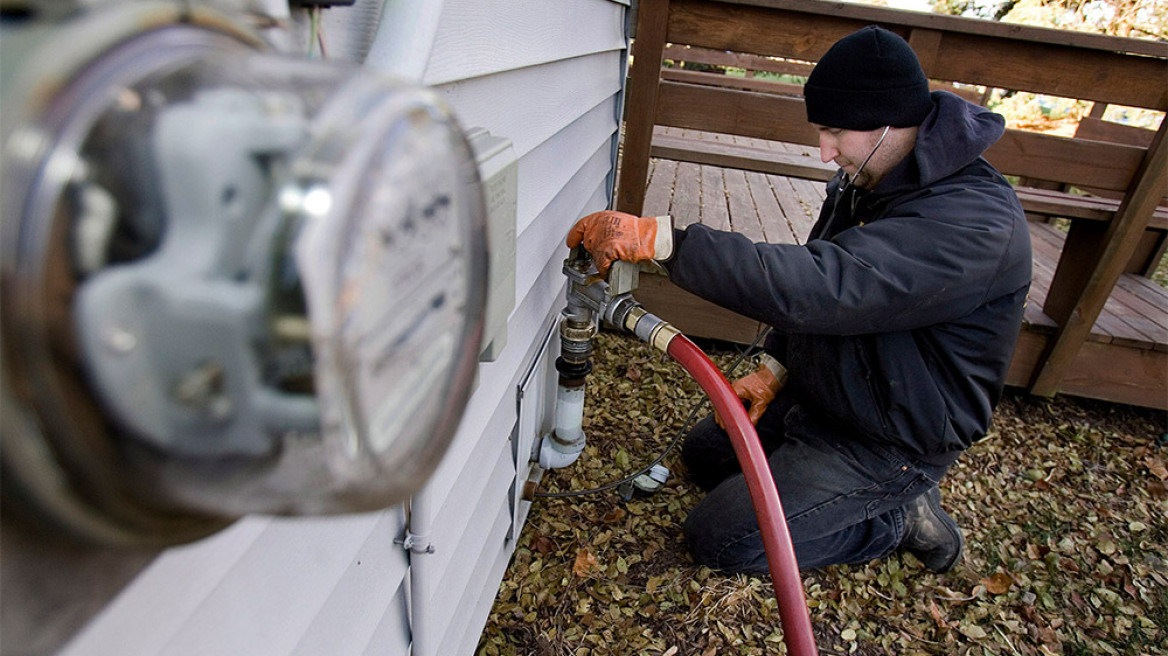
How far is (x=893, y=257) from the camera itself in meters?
1.78

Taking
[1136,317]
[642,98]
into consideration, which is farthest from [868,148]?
[1136,317]

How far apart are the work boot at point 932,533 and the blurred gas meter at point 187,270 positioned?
2.57m

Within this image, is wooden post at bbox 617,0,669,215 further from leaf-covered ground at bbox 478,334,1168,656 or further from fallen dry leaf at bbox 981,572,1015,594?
fallen dry leaf at bbox 981,572,1015,594

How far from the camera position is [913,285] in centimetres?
179

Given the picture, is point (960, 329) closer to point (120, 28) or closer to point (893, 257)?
point (893, 257)

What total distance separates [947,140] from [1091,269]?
→ 6.21 feet

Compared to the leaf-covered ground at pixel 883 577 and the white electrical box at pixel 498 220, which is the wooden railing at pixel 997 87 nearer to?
the leaf-covered ground at pixel 883 577

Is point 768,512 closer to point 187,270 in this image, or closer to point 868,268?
point 868,268

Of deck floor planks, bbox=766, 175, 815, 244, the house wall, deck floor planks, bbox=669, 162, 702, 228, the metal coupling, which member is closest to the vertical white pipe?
the house wall

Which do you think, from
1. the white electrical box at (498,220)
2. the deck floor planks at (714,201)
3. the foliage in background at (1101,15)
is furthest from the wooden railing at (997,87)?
the foliage in background at (1101,15)

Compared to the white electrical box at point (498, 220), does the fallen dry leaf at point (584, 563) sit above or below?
below

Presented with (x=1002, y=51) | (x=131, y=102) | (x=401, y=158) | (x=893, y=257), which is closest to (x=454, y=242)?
(x=401, y=158)

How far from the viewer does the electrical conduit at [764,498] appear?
158cm

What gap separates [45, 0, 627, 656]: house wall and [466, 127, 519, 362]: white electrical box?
126mm
